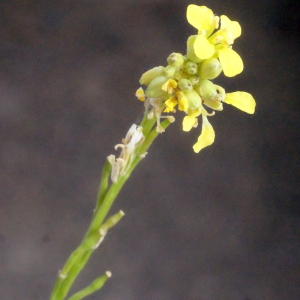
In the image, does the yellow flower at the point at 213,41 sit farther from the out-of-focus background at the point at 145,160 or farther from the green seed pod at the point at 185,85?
the out-of-focus background at the point at 145,160

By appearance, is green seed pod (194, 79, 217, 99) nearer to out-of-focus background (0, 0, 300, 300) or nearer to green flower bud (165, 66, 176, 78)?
green flower bud (165, 66, 176, 78)

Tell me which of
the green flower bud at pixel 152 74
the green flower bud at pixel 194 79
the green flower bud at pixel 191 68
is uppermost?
the green flower bud at pixel 152 74

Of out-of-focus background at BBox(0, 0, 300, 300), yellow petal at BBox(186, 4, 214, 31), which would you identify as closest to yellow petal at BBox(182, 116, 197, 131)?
yellow petal at BBox(186, 4, 214, 31)

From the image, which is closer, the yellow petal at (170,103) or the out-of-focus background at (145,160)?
the yellow petal at (170,103)

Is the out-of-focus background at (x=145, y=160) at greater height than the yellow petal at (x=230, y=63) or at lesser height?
greater

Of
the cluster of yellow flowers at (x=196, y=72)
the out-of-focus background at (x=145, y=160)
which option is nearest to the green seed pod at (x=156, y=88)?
the cluster of yellow flowers at (x=196, y=72)

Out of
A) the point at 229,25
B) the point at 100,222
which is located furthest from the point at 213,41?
the point at 100,222

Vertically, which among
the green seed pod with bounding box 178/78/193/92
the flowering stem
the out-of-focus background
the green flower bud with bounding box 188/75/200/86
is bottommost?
the flowering stem
